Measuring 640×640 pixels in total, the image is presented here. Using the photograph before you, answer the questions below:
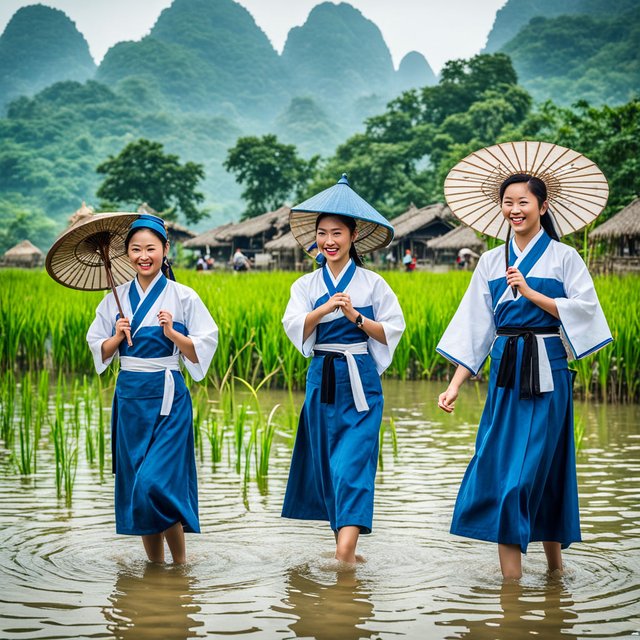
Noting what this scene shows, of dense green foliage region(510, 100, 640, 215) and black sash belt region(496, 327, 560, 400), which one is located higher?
dense green foliage region(510, 100, 640, 215)

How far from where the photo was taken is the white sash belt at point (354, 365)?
4.50m

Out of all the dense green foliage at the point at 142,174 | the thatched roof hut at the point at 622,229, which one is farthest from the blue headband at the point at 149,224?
the dense green foliage at the point at 142,174

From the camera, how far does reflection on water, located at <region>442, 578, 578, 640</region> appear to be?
3521 millimetres

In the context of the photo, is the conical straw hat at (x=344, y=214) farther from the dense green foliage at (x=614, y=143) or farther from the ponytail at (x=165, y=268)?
the dense green foliage at (x=614, y=143)

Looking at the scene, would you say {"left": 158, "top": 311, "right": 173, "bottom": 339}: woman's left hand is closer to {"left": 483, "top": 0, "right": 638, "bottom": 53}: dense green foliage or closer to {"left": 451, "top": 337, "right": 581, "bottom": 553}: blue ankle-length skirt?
{"left": 451, "top": 337, "right": 581, "bottom": 553}: blue ankle-length skirt

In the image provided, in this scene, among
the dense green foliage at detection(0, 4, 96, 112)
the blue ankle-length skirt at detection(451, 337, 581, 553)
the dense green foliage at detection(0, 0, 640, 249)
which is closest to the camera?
the blue ankle-length skirt at detection(451, 337, 581, 553)

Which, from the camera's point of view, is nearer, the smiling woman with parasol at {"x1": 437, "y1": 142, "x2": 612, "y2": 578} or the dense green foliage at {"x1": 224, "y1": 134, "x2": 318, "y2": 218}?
the smiling woman with parasol at {"x1": 437, "y1": 142, "x2": 612, "y2": 578}

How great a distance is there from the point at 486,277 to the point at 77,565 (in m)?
2.22

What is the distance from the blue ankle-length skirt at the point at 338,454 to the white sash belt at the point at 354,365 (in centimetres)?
3

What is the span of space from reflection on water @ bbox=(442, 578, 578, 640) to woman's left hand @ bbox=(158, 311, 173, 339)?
166 centimetres

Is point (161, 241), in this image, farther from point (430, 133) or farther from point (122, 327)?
point (430, 133)

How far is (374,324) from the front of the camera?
14.7 ft

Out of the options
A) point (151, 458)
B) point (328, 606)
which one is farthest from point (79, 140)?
point (328, 606)

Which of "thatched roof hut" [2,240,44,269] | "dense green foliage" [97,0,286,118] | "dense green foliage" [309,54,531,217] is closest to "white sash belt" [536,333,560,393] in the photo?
"dense green foliage" [309,54,531,217]
